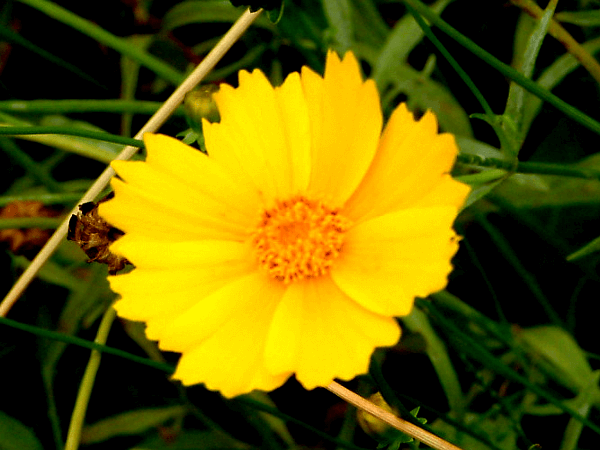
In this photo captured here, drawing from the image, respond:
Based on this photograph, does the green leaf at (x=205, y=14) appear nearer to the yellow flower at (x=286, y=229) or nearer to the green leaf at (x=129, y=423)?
the yellow flower at (x=286, y=229)

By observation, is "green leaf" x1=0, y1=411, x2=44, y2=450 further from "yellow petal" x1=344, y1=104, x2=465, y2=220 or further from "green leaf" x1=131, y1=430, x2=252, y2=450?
"yellow petal" x1=344, y1=104, x2=465, y2=220

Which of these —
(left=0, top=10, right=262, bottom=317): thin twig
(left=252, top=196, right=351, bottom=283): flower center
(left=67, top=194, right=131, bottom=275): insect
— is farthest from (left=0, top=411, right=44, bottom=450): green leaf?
(left=252, top=196, right=351, bottom=283): flower center

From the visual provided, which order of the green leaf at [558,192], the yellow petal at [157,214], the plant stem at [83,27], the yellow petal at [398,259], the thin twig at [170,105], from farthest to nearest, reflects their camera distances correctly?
1. the green leaf at [558,192]
2. the plant stem at [83,27]
3. the thin twig at [170,105]
4. the yellow petal at [157,214]
5. the yellow petal at [398,259]

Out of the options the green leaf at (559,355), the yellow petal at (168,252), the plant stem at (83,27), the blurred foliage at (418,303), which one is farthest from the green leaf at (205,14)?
the green leaf at (559,355)

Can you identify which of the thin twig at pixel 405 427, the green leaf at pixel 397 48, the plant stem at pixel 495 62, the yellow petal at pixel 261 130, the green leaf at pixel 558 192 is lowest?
the thin twig at pixel 405 427

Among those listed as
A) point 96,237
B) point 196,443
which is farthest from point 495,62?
point 196,443

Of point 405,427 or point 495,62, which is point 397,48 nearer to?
point 495,62
